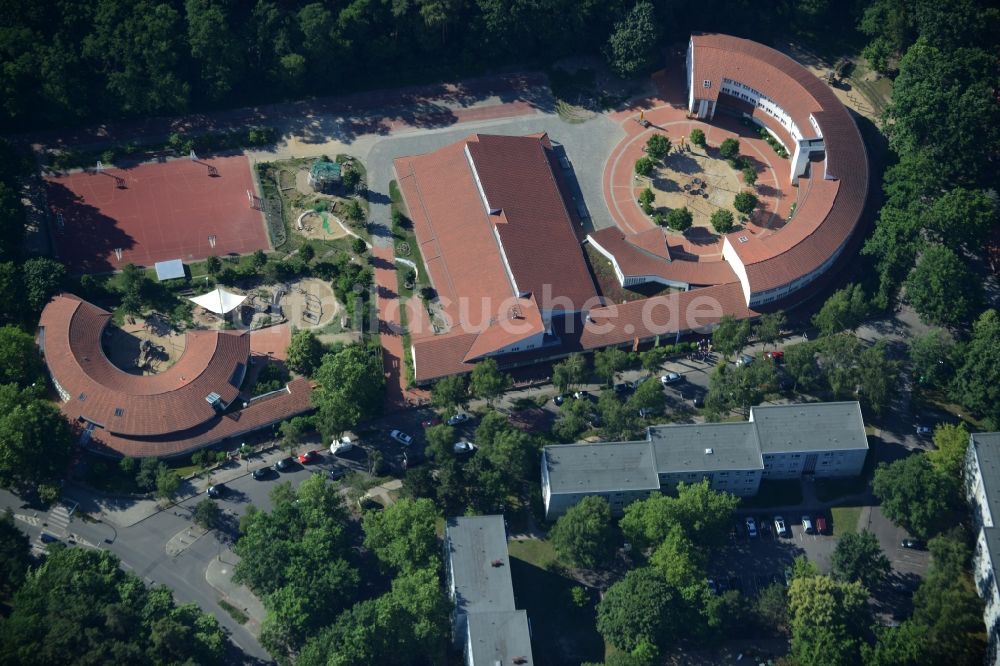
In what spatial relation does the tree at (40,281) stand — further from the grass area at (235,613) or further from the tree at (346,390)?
the grass area at (235,613)

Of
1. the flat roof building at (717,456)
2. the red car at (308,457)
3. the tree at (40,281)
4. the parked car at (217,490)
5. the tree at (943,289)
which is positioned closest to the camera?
the flat roof building at (717,456)

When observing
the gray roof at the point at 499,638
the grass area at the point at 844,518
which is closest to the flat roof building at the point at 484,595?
the gray roof at the point at 499,638

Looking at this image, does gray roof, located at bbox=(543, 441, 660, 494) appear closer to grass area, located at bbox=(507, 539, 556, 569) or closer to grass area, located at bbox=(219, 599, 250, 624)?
grass area, located at bbox=(507, 539, 556, 569)

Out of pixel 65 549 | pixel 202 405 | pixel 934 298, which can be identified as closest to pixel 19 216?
pixel 202 405

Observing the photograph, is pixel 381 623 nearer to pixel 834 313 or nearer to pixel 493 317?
pixel 493 317

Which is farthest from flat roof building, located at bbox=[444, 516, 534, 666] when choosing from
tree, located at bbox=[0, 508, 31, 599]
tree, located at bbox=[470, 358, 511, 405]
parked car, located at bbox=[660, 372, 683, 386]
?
tree, located at bbox=[0, 508, 31, 599]

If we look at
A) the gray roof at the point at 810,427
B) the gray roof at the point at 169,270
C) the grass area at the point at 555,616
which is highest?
the gray roof at the point at 169,270
